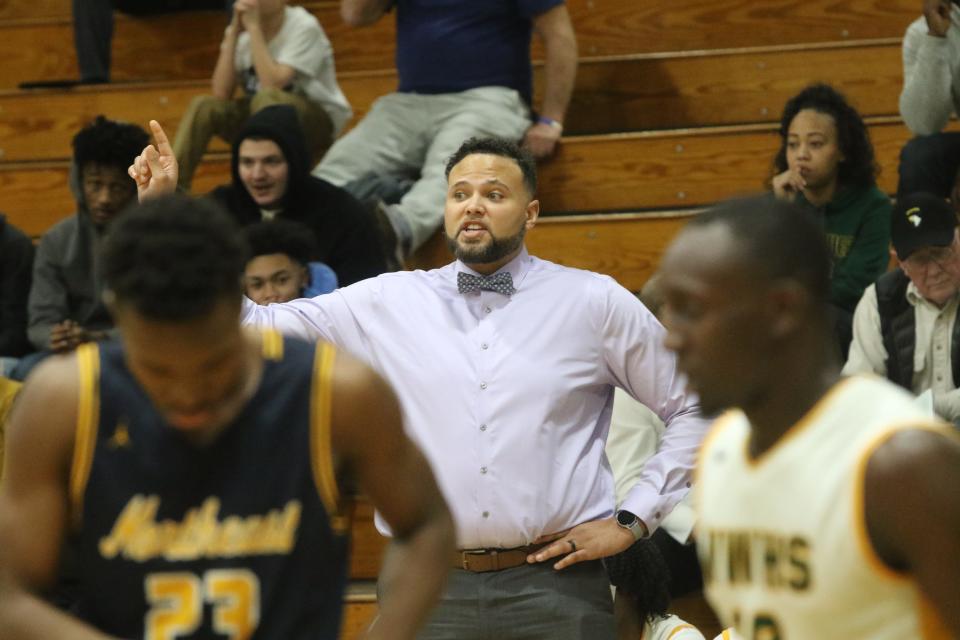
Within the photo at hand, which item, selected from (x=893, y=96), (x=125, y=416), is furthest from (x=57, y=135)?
(x=125, y=416)

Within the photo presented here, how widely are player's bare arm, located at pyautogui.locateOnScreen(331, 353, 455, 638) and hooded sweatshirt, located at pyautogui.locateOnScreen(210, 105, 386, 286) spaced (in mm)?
3235

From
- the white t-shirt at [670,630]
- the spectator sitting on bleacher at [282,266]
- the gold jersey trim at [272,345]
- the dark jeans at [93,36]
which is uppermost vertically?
the dark jeans at [93,36]

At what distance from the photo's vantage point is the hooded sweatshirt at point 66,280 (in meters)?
5.41

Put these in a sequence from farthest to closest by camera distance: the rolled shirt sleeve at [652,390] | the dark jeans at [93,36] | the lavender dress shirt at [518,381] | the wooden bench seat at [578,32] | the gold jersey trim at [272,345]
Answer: the dark jeans at [93,36] < the wooden bench seat at [578,32] < the rolled shirt sleeve at [652,390] < the lavender dress shirt at [518,381] < the gold jersey trim at [272,345]

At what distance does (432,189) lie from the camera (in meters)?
5.53

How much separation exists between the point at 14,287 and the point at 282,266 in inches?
54.1

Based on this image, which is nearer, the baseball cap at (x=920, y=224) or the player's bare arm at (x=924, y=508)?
the player's bare arm at (x=924, y=508)

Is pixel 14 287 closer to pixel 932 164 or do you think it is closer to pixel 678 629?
pixel 678 629

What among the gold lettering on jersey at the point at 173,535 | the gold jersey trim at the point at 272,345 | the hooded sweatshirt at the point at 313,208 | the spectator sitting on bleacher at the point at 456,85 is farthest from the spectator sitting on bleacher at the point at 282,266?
the gold lettering on jersey at the point at 173,535

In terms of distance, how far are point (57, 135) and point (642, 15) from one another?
2630 millimetres

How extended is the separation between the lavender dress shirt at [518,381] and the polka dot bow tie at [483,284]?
2cm

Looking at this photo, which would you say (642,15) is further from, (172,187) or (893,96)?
(172,187)

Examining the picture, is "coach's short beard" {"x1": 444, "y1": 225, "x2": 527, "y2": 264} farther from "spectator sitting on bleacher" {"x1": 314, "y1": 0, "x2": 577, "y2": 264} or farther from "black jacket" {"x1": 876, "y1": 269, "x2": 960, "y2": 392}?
"spectator sitting on bleacher" {"x1": 314, "y1": 0, "x2": 577, "y2": 264}

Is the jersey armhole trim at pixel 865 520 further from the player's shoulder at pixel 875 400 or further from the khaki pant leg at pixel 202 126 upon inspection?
the khaki pant leg at pixel 202 126
